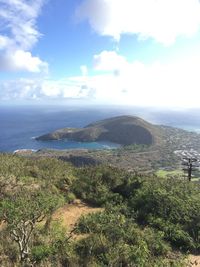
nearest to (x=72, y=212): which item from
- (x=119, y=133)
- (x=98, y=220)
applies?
(x=98, y=220)

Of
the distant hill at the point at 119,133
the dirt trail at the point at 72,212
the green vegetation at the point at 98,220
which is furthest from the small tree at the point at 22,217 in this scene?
the distant hill at the point at 119,133

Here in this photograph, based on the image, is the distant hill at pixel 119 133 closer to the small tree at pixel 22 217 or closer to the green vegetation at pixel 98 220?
the green vegetation at pixel 98 220

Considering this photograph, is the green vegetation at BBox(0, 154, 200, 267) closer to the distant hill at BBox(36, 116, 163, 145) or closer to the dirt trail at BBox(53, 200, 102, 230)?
the dirt trail at BBox(53, 200, 102, 230)

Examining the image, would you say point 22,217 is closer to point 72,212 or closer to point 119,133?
Result: point 72,212

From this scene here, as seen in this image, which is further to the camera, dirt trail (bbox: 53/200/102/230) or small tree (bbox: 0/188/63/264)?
dirt trail (bbox: 53/200/102/230)

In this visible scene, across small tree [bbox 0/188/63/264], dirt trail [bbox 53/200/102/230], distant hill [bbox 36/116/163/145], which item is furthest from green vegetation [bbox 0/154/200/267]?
distant hill [bbox 36/116/163/145]

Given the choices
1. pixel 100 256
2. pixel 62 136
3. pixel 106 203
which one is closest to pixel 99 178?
pixel 106 203

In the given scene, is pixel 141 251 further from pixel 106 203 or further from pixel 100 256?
pixel 106 203
